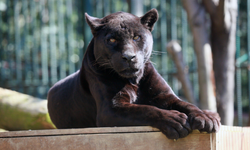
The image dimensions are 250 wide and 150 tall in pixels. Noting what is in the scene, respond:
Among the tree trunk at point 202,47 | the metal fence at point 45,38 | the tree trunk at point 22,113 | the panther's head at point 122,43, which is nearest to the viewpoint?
the panther's head at point 122,43

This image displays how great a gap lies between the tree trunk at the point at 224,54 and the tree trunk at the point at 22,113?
229 centimetres

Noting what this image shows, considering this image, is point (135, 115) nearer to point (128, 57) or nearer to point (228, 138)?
point (128, 57)

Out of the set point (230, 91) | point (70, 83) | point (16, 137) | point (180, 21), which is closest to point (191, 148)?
point (16, 137)

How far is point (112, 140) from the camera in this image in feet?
6.97

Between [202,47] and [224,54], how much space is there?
293mm

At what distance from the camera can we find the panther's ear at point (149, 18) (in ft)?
9.81

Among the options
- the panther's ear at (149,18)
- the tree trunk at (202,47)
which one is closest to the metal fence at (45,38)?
the tree trunk at (202,47)

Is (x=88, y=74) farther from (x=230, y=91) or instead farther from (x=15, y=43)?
(x=15, y=43)

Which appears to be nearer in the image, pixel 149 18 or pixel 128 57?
pixel 128 57

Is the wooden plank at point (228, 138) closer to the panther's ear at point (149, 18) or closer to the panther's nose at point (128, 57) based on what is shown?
the panther's nose at point (128, 57)

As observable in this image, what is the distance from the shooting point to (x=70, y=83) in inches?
137

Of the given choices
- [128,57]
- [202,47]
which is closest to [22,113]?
[202,47]

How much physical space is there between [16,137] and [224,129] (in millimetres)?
1373

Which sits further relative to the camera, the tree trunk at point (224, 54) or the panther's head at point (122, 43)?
the tree trunk at point (224, 54)
